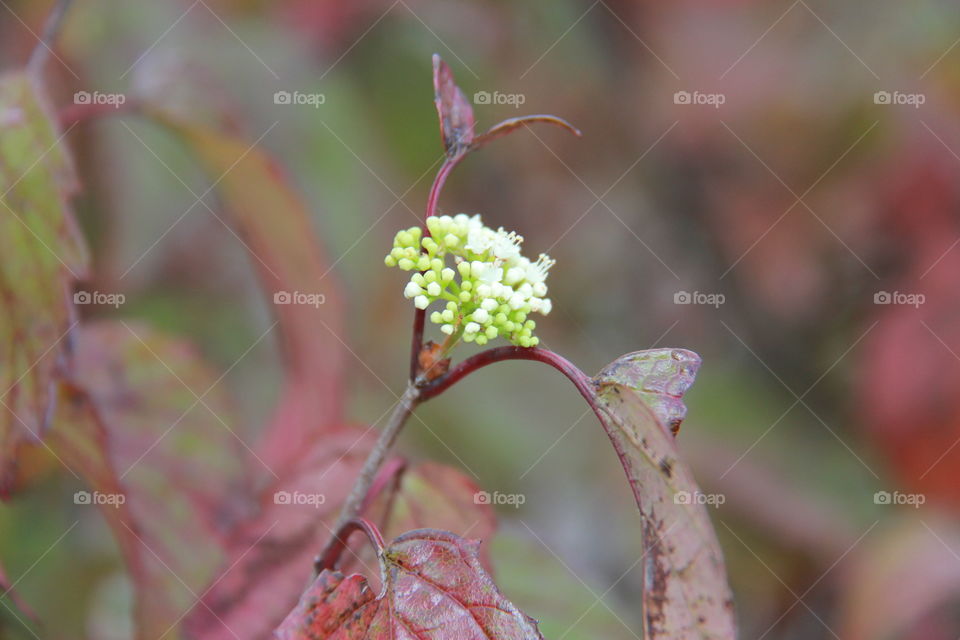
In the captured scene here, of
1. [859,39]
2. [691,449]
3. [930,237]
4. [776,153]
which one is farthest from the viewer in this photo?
[859,39]

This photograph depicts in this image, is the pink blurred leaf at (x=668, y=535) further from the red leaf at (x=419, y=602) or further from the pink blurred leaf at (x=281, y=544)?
the pink blurred leaf at (x=281, y=544)

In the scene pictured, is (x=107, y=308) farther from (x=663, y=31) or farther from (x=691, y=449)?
(x=663, y=31)

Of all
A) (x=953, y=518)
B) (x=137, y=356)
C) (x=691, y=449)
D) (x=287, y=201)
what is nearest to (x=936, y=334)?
(x=953, y=518)

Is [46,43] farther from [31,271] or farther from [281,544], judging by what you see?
[281,544]

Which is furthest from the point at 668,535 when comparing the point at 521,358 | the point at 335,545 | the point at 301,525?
the point at 301,525

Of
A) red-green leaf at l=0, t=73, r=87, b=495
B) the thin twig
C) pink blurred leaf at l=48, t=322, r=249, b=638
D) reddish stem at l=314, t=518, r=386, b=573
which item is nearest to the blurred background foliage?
pink blurred leaf at l=48, t=322, r=249, b=638

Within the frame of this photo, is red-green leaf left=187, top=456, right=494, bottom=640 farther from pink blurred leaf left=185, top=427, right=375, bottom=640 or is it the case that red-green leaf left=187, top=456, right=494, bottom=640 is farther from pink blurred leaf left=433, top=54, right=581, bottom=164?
pink blurred leaf left=433, top=54, right=581, bottom=164
